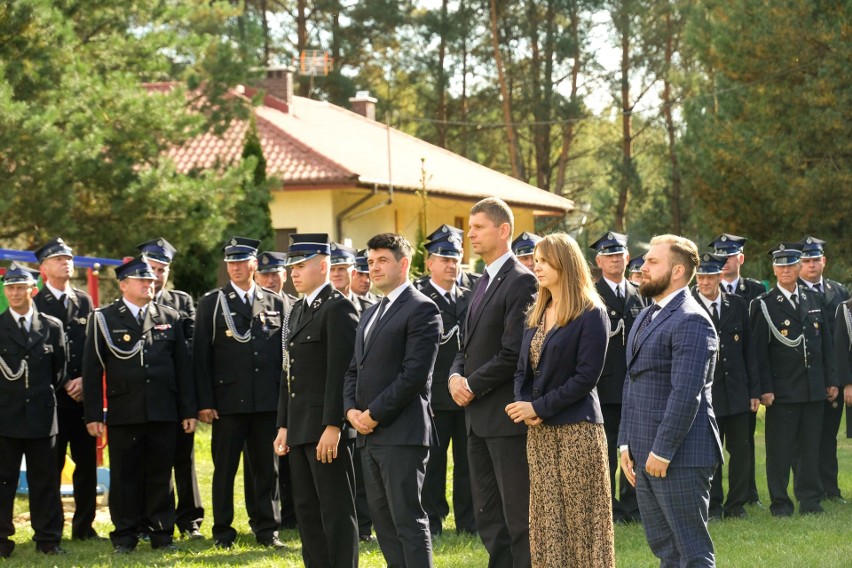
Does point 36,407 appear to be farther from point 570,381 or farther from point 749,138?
point 749,138

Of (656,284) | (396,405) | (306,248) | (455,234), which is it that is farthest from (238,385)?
(656,284)

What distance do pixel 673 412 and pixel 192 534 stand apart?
5.11 m

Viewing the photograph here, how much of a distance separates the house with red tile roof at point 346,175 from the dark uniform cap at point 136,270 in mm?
8748

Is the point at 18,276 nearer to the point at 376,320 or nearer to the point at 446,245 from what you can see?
the point at 446,245

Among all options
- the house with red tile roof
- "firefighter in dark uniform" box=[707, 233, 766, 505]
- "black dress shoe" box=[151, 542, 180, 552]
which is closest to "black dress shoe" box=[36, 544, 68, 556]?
"black dress shoe" box=[151, 542, 180, 552]

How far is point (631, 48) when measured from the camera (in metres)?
36.6

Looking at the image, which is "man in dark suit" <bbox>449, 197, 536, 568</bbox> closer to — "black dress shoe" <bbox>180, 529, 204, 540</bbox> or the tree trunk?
"black dress shoe" <bbox>180, 529, 204, 540</bbox>

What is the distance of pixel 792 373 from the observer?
994 cm

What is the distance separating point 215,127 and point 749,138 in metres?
9.62

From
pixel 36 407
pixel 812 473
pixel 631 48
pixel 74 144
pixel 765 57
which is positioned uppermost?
pixel 631 48

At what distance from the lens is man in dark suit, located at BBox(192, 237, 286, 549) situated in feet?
29.3

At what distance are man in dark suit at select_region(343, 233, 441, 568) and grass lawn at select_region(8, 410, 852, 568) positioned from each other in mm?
1540

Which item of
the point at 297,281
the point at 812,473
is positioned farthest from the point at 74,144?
the point at 812,473

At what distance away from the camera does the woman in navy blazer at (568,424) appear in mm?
5906
